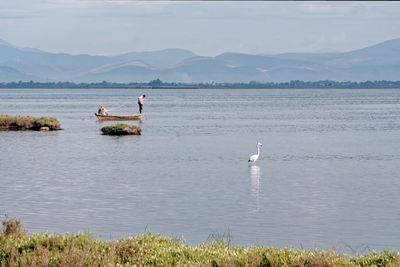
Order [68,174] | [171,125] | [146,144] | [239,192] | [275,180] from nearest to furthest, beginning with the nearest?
[239,192], [275,180], [68,174], [146,144], [171,125]

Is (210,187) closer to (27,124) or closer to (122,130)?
(122,130)

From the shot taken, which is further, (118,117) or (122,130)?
(118,117)

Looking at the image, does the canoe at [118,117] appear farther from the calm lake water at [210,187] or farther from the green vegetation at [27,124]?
the calm lake water at [210,187]

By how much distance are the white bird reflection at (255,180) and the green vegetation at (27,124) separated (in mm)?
30326

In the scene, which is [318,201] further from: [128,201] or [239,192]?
[128,201]

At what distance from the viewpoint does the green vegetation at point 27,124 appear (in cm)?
6938

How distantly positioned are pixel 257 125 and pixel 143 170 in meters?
39.6

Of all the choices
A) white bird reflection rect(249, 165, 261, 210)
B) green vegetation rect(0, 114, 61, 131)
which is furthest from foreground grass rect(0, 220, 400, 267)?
green vegetation rect(0, 114, 61, 131)

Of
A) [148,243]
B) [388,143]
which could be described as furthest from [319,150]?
[148,243]

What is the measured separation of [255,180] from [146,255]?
19.4 metres

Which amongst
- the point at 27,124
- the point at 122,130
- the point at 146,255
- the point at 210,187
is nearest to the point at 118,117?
the point at 27,124

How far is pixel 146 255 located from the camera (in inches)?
693

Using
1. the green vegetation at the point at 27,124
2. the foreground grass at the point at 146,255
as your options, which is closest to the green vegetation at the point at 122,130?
the green vegetation at the point at 27,124

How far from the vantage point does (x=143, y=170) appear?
4100 cm
